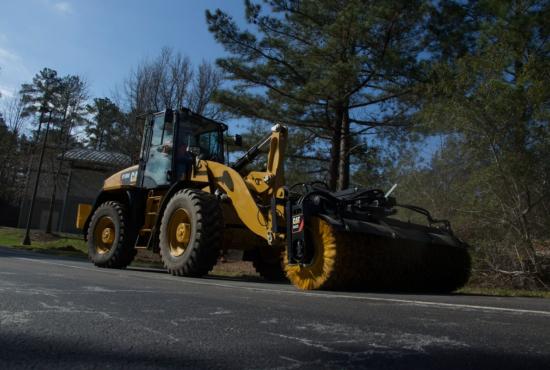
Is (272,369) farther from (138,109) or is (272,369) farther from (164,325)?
(138,109)

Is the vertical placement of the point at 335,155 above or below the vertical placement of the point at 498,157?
above

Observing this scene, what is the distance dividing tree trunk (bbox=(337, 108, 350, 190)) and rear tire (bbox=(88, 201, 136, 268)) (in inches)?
347

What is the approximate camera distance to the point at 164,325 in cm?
347

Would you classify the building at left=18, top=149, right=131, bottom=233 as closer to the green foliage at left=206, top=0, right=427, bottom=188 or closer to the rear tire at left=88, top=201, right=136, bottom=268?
the green foliage at left=206, top=0, right=427, bottom=188

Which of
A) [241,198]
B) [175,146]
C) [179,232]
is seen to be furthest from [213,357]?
[175,146]

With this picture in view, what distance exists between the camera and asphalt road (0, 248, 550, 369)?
103 inches

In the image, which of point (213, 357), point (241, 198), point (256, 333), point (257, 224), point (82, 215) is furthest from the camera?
point (82, 215)

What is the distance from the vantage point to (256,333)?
329 centimetres

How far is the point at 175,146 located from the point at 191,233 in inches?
90.6

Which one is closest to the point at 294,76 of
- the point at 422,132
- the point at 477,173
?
the point at 422,132

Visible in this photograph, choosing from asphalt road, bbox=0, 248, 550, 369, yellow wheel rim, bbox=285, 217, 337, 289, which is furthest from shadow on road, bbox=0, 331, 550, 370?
yellow wheel rim, bbox=285, 217, 337, 289

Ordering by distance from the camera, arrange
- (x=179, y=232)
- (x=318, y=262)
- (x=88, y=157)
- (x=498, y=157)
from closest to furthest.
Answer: (x=318, y=262) < (x=179, y=232) < (x=498, y=157) < (x=88, y=157)

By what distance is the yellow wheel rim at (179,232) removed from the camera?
8547 millimetres

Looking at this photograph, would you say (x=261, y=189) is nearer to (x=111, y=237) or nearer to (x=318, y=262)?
(x=318, y=262)
